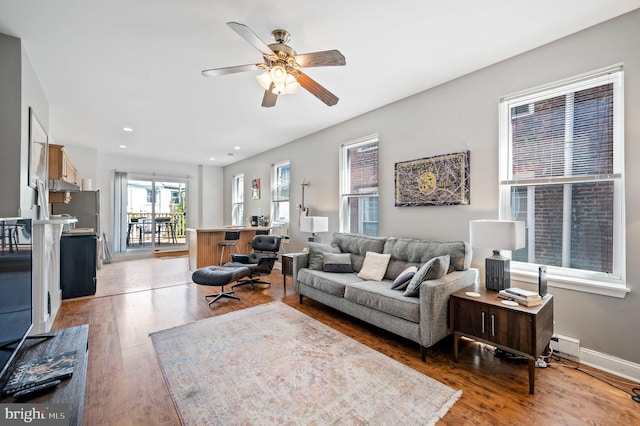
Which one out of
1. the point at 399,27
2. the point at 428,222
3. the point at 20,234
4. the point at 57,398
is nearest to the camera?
the point at 57,398

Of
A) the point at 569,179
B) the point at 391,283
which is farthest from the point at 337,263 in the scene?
the point at 569,179

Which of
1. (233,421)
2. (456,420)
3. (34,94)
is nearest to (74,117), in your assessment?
(34,94)

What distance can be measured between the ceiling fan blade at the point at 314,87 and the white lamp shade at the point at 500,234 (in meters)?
1.83

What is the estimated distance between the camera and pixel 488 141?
301 cm

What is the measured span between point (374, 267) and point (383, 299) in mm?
766

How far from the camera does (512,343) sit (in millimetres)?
2113

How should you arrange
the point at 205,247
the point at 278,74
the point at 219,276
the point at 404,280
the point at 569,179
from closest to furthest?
the point at 278,74 → the point at 569,179 → the point at 404,280 → the point at 219,276 → the point at 205,247

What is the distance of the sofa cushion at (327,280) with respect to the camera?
327 cm

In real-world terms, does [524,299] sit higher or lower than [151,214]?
lower

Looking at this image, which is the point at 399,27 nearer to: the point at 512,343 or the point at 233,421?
the point at 512,343

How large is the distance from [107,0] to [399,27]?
7.42 ft

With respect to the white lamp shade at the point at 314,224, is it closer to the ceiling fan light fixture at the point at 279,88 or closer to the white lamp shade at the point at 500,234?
the ceiling fan light fixture at the point at 279,88

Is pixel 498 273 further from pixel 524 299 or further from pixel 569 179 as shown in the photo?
pixel 569 179

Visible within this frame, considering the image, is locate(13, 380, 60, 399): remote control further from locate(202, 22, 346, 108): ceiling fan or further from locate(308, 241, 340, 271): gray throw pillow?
A: locate(308, 241, 340, 271): gray throw pillow
